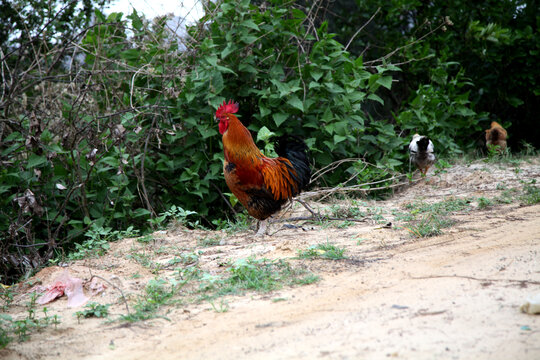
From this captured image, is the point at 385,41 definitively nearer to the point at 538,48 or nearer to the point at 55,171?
the point at 538,48

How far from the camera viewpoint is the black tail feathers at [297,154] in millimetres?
5910

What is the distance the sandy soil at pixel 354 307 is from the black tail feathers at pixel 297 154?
1050 millimetres

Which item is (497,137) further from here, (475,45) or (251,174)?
(251,174)

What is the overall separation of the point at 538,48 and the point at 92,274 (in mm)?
9016

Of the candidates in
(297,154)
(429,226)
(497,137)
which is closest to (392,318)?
(429,226)

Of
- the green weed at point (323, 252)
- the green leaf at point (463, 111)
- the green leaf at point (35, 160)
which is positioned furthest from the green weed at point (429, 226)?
the green leaf at point (463, 111)

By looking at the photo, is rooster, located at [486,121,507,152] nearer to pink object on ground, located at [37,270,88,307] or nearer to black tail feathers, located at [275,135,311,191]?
black tail feathers, located at [275,135,311,191]

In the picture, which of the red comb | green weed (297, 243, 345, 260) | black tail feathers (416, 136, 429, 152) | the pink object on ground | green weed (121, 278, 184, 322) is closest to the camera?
green weed (121, 278, 184, 322)

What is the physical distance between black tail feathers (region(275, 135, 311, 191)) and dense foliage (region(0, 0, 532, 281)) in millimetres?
206

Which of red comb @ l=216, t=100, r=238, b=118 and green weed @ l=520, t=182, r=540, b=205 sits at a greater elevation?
red comb @ l=216, t=100, r=238, b=118

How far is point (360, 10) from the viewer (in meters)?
10.4

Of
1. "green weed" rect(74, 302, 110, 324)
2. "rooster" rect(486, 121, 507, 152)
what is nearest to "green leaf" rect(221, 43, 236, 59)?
"green weed" rect(74, 302, 110, 324)

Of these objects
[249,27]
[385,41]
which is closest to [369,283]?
[249,27]

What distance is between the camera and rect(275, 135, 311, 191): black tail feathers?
591 cm
